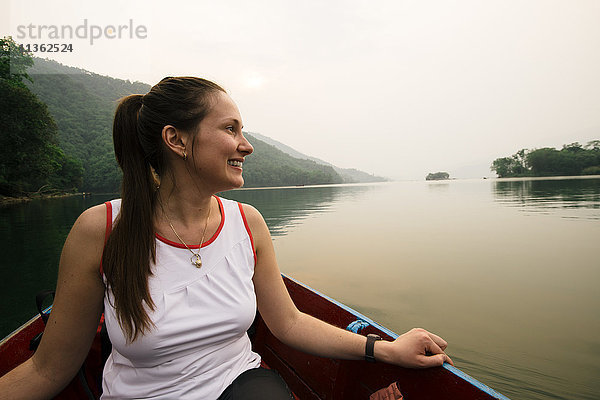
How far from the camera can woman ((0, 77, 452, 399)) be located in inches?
41.9

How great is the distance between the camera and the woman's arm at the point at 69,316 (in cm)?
105

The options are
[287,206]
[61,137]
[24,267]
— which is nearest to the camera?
[24,267]

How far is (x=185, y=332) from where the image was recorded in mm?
1061

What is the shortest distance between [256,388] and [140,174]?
35.9 inches

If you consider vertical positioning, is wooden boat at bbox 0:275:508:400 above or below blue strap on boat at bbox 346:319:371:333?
below

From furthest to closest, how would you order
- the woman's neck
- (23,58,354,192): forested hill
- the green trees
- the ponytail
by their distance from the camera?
(23,58,354,192): forested hill, the green trees, the woman's neck, the ponytail

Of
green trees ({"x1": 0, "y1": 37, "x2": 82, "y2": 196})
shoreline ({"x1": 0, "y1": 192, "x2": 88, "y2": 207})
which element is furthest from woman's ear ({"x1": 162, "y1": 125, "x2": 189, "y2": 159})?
shoreline ({"x1": 0, "y1": 192, "x2": 88, "y2": 207})

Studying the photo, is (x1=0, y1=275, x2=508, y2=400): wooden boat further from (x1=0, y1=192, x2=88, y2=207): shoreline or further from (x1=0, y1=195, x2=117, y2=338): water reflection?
(x1=0, y1=192, x2=88, y2=207): shoreline

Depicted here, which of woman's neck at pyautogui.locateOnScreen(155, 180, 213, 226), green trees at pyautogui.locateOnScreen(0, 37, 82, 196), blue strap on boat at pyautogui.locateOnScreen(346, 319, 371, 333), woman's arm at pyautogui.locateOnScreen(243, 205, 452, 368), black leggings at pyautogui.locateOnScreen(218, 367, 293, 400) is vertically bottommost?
blue strap on boat at pyautogui.locateOnScreen(346, 319, 371, 333)

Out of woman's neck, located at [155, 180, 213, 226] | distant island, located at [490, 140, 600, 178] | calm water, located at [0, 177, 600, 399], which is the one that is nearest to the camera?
woman's neck, located at [155, 180, 213, 226]

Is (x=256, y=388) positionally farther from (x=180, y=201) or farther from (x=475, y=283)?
(x=475, y=283)

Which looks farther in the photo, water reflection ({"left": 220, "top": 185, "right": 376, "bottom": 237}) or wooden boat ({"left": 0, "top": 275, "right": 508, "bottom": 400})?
water reflection ({"left": 220, "top": 185, "right": 376, "bottom": 237})

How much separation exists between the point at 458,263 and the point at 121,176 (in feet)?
24.4

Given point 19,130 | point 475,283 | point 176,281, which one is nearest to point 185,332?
point 176,281
